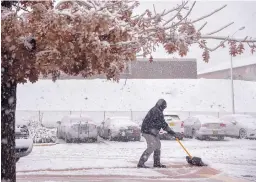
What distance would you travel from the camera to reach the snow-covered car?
1881 centimetres

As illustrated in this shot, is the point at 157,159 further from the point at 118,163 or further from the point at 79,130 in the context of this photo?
the point at 79,130

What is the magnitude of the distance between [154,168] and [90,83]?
94.0 feet

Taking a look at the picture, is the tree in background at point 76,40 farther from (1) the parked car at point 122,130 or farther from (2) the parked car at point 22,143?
(1) the parked car at point 122,130

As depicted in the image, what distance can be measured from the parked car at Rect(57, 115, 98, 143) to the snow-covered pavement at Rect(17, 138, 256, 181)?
1.72 metres

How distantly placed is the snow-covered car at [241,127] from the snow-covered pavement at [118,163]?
14.2 ft

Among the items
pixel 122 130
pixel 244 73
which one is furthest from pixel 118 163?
pixel 244 73

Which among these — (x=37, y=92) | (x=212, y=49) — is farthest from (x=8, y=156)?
(x=37, y=92)

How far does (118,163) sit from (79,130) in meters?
6.54

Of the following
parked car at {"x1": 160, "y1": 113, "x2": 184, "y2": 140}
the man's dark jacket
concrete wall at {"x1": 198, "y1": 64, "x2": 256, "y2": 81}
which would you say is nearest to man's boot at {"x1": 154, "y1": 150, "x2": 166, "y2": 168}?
the man's dark jacket

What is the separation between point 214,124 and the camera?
1803cm

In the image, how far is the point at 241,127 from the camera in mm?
19141

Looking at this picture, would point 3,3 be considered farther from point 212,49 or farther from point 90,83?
point 90,83

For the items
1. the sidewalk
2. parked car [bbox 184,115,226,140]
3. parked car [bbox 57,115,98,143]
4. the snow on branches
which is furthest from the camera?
parked car [bbox 184,115,226,140]

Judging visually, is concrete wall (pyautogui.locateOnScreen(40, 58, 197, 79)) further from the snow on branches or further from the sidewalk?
the snow on branches
